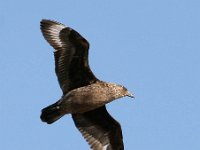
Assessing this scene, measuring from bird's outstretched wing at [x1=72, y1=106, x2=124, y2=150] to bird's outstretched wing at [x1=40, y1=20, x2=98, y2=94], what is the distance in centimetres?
76

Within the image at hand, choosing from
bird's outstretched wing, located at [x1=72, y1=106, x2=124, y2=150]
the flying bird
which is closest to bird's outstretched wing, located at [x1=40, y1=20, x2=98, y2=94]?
the flying bird

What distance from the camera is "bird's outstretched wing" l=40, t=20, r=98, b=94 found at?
1279 centimetres

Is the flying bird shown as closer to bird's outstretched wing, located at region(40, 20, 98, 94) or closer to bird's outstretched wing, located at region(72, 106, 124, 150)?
bird's outstretched wing, located at region(40, 20, 98, 94)

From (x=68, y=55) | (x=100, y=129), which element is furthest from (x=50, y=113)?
(x=100, y=129)

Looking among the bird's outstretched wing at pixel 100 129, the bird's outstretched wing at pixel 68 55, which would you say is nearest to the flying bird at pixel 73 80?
the bird's outstretched wing at pixel 68 55

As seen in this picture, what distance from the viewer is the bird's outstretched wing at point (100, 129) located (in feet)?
43.9

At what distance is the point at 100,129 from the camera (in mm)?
13594

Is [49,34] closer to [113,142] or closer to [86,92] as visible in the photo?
[86,92]

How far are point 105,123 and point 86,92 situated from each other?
109 centimetres

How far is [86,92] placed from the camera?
12.7m

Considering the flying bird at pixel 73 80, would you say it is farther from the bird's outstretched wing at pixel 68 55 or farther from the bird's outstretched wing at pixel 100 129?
the bird's outstretched wing at pixel 100 129

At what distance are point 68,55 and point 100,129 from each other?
1.62 metres

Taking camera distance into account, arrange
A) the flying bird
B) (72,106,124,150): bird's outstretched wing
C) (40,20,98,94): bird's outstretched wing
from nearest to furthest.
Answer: the flying bird → (40,20,98,94): bird's outstretched wing → (72,106,124,150): bird's outstretched wing

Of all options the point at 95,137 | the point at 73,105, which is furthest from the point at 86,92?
the point at 95,137
